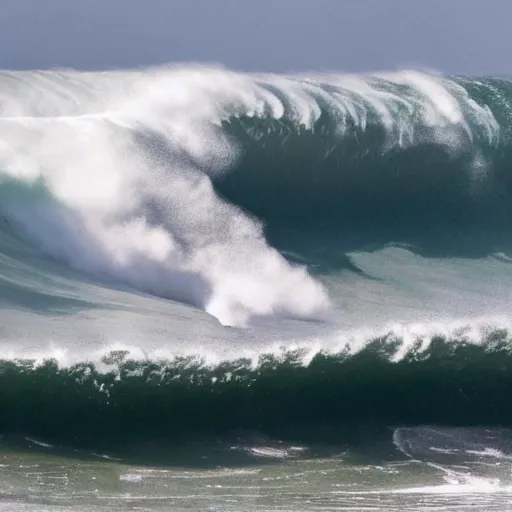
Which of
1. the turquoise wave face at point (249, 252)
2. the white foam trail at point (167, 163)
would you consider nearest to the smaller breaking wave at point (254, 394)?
the turquoise wave face at point (249, 252)

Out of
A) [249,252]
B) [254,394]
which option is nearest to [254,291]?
[249,252]

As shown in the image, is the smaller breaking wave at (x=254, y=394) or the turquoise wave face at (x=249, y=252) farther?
the turquoise wave face at (x=249, y=252)

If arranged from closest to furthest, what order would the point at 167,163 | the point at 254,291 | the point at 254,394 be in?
the point at 254,394
the point at 254,291
the point at 167,163

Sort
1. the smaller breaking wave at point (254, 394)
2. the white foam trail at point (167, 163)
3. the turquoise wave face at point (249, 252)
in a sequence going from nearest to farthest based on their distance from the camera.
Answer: the smaller breaking wave at point (254, 394), the turquoise wave face at point (249, 252), the white foam trail at point (167, 163)

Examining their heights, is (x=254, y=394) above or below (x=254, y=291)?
below

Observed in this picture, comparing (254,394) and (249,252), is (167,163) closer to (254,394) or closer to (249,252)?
(249,252)

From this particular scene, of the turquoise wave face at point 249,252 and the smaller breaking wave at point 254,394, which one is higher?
the turquoise wave face at point 249,252

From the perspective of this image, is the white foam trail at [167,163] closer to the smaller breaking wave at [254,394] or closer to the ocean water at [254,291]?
the ocean water at [254,291]

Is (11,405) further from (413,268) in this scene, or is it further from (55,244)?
(413,268)
